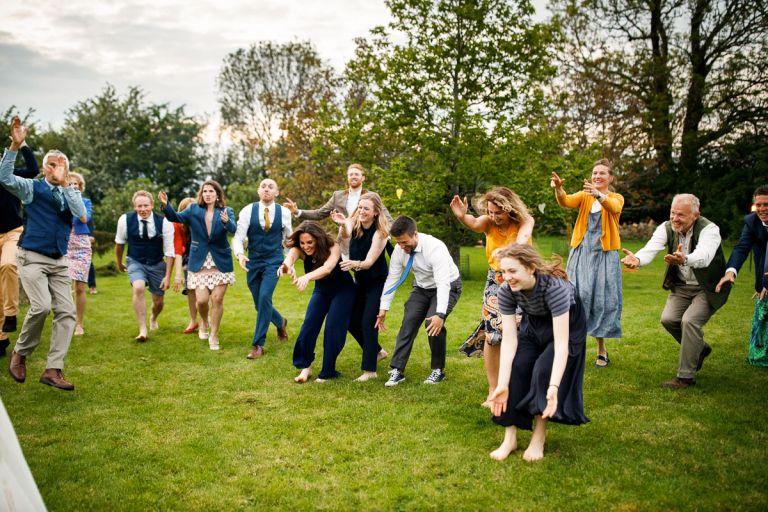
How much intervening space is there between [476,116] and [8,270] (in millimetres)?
10472

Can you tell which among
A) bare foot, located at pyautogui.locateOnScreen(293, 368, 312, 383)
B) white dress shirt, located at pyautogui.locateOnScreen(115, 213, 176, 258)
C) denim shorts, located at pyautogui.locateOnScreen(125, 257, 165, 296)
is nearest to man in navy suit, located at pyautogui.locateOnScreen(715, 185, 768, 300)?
bare foot, located at pyautogui.locateOnScreen(293, 368, 312, 383)

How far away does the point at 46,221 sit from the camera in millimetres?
5824

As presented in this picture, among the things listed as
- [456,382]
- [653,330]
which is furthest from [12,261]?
[653,330]

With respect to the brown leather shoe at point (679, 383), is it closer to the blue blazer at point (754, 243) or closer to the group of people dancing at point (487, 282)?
the group of people dancing at point (487, 282)

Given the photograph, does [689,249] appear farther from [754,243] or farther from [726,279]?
[754,243]

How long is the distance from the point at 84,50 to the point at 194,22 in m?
3.00

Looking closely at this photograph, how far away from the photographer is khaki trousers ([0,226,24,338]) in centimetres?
708

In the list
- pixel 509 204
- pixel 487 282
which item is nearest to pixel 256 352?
pixel 487 282

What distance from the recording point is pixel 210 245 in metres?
8.05

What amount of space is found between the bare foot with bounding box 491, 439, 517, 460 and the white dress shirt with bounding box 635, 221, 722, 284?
2.44 m

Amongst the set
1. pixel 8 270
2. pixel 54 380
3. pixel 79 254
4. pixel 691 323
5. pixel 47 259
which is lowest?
pixel 54 380

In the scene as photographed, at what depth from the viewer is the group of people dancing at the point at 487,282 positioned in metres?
4.21

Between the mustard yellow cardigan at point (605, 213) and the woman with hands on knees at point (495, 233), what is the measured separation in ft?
4.77

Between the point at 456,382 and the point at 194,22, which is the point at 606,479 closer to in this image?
the point at 456,382
